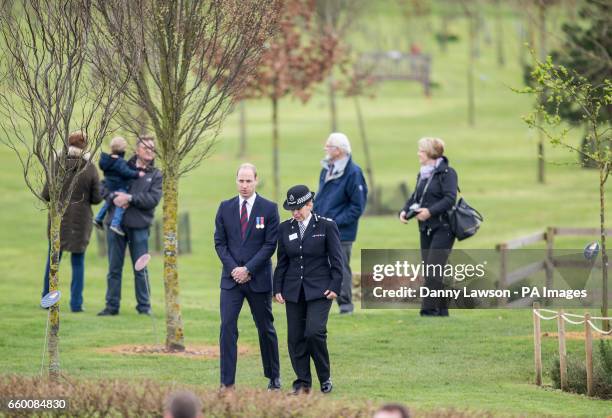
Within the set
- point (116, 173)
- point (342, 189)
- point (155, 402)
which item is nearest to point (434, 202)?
point (342, 189)

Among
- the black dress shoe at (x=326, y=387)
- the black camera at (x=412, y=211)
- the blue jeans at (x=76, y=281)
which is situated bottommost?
the black dress shoe at (x=326, y=387)

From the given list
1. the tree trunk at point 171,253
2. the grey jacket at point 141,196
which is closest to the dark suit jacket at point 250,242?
the tree trunk at point 171,253

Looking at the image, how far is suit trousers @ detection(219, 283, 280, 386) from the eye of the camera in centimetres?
1319

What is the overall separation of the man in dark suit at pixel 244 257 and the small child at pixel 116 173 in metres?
4.95

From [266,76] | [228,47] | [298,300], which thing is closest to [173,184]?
[228,47]

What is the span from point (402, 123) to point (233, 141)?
1171 cm

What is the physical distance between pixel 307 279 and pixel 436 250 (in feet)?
17.4

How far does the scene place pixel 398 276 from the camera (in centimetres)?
1802

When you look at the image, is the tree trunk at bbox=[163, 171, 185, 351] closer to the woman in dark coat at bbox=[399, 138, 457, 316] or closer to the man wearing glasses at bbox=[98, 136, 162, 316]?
the man wearing glasses at bbox=[98, 136, 162, 316]

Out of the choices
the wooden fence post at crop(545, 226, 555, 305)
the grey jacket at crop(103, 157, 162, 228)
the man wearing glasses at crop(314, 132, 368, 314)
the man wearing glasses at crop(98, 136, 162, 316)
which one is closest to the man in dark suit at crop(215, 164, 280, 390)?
the man wearing glasses at crop(314, 132, 368, 314)

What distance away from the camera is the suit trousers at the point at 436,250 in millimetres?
18047

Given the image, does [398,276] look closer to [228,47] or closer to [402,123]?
[228,47]

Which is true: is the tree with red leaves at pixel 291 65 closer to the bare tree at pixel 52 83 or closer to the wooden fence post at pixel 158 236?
the wooden fence post at pixel 158 236

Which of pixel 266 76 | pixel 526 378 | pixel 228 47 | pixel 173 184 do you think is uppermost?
pixel 266 76
